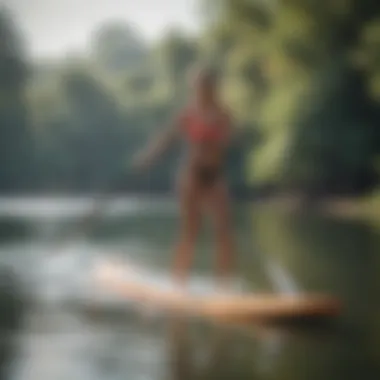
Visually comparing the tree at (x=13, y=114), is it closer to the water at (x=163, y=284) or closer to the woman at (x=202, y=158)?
the water at (x=163, y=284)

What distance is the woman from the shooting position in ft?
5.30

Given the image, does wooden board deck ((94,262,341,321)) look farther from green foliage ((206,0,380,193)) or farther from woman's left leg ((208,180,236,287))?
green foliage ((206,0,380,193))

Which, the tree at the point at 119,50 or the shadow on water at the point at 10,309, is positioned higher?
the tree at the point at 119,50

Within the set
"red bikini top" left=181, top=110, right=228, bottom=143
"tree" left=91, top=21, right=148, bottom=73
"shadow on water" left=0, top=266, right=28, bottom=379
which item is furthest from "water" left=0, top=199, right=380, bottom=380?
"tree" left=91, top=21, right=148, bottom=73

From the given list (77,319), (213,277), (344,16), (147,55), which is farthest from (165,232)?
Result: (344,16)

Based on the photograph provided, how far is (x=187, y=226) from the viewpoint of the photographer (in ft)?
5.28

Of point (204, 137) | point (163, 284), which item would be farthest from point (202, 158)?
point (163, 284)

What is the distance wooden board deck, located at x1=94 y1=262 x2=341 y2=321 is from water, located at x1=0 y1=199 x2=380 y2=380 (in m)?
0.02

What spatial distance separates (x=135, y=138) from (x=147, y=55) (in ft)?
0.52

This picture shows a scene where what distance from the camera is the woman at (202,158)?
1615mm

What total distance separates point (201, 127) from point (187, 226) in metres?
0.18

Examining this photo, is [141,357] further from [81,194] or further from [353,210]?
[353,210]

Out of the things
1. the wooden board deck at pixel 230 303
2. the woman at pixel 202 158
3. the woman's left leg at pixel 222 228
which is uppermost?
the woman at pixel 202 158

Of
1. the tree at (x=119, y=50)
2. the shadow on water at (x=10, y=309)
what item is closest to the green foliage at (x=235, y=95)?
the tree at (x=119, y=50)
